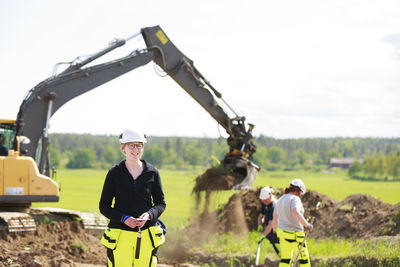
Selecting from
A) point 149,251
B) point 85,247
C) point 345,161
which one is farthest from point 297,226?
point 345,161

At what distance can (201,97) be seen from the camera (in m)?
13.9

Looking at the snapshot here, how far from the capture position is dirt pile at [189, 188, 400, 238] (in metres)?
12.6


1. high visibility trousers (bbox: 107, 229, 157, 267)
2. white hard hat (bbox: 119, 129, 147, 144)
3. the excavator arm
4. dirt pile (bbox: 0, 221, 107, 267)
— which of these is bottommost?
dirt pile (bbox: 0, 221, 107, 267)

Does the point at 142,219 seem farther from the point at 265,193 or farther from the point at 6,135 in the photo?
the point at 6,135

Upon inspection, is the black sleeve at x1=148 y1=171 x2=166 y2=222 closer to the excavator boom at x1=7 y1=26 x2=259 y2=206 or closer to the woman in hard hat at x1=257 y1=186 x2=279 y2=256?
the woman in hard hat at x1=257 y1=186 x2=279 y2=256

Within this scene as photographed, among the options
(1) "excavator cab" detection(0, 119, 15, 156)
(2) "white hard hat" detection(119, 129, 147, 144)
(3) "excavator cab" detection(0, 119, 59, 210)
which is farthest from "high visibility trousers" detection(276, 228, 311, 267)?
(1) "excavator cab" detection(0, 119, 15, 156)

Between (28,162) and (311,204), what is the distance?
789 cm

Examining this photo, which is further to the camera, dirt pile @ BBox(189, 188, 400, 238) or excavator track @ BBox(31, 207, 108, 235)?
dirt pile @ BBox(189, 188, 400, 238)

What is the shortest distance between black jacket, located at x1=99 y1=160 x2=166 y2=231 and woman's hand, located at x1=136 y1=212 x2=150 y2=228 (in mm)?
57

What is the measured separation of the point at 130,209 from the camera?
4.75 m

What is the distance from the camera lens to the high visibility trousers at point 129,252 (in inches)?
185

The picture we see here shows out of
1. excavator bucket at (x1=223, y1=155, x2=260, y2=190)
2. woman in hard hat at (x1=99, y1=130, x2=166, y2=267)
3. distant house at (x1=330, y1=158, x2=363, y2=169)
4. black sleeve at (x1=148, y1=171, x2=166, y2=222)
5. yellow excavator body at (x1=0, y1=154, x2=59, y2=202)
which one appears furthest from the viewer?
distant house at (x1=330, y1=158, x2=363, y2=169)

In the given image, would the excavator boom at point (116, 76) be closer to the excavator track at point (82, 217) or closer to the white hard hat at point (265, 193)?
the excavator track at point (82, 217)

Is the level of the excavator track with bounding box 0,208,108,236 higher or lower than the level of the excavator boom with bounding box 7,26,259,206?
lower
